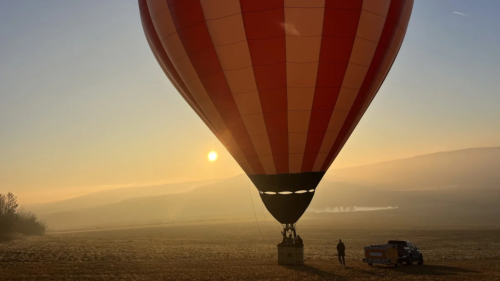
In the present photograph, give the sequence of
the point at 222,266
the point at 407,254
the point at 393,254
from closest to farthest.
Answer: the point at 393,254, the point at 407,254, the point at 222,266

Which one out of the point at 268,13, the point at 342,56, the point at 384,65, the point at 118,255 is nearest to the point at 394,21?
the point at 384,65

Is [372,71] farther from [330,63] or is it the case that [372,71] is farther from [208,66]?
[208,66]

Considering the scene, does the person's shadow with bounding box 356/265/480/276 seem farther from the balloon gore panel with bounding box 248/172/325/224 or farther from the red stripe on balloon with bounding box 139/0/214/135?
the red stripe on balloon with bounding box 139/0/214/135

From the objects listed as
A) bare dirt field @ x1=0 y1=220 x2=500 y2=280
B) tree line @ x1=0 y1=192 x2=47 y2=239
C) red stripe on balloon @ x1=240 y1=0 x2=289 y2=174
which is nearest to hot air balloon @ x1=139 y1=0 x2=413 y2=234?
red stripe on balloon @ x1=240 y1=0 x2=289 y2=174

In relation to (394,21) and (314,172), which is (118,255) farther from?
(394,21)

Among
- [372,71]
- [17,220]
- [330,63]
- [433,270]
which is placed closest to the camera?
[330,63]

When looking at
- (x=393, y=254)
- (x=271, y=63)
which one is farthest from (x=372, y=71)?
(x=393, y=254)

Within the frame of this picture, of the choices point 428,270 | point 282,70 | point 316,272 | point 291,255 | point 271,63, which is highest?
point 271,63
